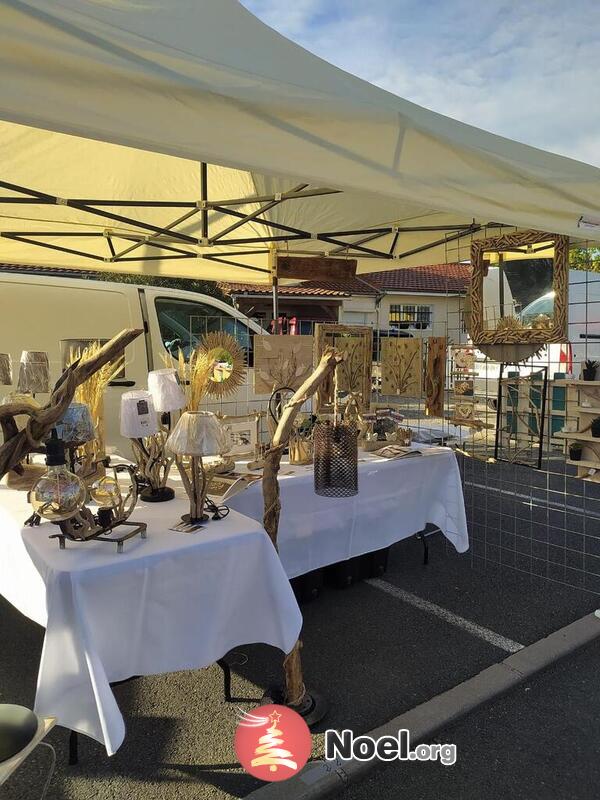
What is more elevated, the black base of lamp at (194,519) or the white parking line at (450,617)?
the black base of lamp at (194,519)

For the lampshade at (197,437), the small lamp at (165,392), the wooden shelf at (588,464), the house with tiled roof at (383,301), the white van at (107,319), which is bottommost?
the wooden shelf at (588,464)

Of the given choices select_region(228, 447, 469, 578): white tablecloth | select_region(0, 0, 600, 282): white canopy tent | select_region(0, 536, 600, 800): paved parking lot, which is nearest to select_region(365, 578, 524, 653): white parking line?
select_region(0, 536, 600, 800): paved parking lot

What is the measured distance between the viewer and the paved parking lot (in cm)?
193

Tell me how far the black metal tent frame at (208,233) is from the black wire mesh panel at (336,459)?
171 centimetres

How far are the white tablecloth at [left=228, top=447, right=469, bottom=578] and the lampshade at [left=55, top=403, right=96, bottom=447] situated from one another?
0.86 metres

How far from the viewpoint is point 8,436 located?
118cm

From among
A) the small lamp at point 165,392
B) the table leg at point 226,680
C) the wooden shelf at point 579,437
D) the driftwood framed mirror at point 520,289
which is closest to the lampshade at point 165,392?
the small lamp at point 165,392

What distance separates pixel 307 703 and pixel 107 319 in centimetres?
399

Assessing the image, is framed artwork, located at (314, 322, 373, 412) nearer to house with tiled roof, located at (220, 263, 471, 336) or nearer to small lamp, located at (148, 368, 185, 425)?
small lamp, located at (148, 368, 185, 425)

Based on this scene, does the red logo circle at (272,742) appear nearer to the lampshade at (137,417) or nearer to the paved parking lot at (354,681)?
the paved parking lot at (354,681)

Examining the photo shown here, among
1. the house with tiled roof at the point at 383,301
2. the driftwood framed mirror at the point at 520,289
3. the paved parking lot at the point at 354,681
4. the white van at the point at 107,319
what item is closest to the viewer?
the paved parking lot at the point at 354,681

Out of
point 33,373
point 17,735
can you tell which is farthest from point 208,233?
point 17,735

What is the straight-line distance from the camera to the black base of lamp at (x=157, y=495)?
2.41 meters

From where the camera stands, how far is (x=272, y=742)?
82.7 inches
